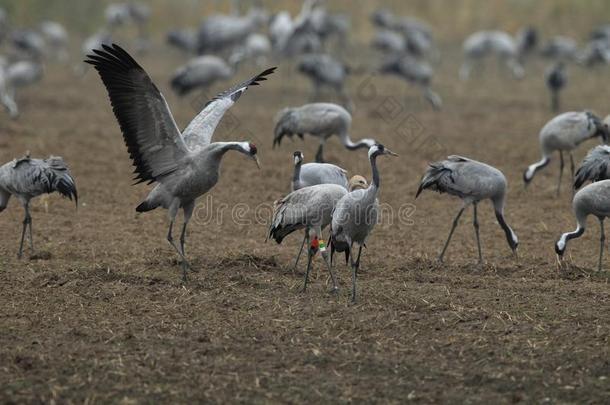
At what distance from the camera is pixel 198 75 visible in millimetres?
17078

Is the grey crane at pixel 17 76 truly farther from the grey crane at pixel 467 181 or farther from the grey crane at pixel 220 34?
the grey crane at pixel 467 181

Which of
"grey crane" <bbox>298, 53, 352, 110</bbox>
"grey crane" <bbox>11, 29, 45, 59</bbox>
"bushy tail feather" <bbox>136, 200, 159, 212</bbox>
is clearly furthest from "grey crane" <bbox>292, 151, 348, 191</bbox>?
"grey crane" <bbox>11, 29, 45, 59</bbox>

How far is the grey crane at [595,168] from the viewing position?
29.1 ft

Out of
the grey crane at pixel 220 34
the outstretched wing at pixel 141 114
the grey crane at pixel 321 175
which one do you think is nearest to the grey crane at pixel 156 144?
the outstretched wing at pixel 141 114

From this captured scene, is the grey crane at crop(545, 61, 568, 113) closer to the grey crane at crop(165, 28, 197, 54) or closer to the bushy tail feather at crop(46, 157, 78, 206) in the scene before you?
the grey crane at crop(165, 28, 197, 54)

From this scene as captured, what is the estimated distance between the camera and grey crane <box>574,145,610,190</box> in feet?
29.1

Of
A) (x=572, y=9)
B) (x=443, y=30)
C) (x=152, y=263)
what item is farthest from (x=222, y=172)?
(x=572, y=9)

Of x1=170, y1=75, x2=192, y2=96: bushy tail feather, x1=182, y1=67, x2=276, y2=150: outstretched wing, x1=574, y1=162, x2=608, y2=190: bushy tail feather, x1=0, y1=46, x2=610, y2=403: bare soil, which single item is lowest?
x1=0, y1=46, x2=610, y2=403: bare soil

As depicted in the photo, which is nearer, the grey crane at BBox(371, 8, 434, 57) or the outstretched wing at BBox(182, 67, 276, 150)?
the outstretched wing at BBox(182, 67, 276, 150)

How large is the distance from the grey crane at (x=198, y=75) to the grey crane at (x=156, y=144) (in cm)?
895

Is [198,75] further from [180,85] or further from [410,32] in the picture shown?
[410,32]

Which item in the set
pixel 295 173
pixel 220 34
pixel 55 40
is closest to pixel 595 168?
pixel 295 173

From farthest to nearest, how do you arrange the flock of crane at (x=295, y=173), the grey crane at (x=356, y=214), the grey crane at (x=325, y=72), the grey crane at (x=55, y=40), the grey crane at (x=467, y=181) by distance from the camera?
the grey crane at (x=55, y=40), the grey crane at (x=325, y=72), the grey crane at (x=467, y=181), the flock of crane at (x=295, y=173), the grey crane at (x=356, y=214)

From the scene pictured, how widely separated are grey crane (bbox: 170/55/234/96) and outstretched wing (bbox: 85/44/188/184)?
931 centimetres
